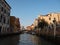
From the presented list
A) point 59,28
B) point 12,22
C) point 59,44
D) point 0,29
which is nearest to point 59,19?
point 12,22

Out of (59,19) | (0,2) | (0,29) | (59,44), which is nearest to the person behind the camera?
(59,44)

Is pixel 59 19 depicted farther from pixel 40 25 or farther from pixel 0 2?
pixel 0 2

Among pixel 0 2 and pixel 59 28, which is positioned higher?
pixel 0 2

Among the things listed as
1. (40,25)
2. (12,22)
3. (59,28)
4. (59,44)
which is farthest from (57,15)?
(59,44)

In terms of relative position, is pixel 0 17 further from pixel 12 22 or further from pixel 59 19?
pixel 59 19

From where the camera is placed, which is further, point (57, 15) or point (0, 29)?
point (57, 15)

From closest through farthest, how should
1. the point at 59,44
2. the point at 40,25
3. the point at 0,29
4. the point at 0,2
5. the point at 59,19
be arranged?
1. the point at 59,44
2. the point at 0,2
3. the point at 0,29
4. the point at 40,25
5. the point at 59,19

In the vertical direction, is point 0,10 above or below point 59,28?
above

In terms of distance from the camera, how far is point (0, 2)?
57.2 m

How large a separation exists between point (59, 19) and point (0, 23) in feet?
229

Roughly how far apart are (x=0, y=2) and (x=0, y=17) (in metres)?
5.19

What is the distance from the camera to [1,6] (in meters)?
59.1

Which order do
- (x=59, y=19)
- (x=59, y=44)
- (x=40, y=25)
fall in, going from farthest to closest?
1. (x=59, y=19)
2. (x=40, y=25)
3. (x=59, y=44)

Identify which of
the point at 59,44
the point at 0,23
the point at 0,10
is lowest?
the point at 59,44
